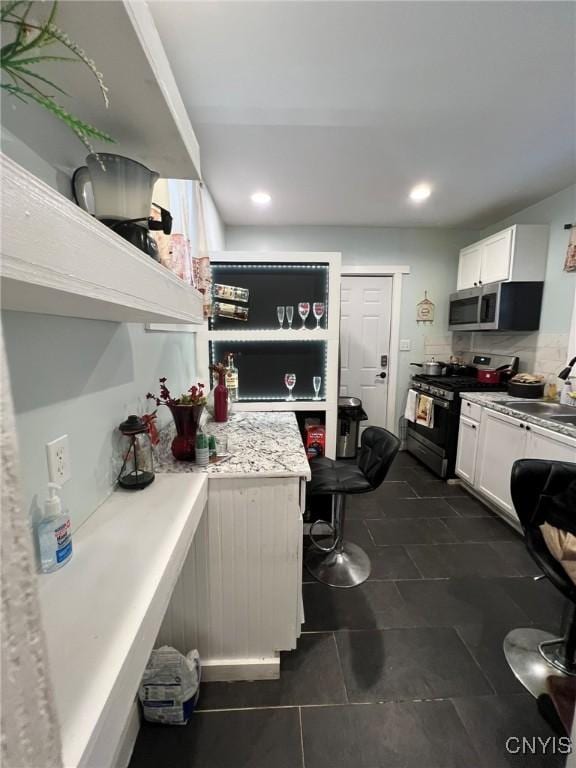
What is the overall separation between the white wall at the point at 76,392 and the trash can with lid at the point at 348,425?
2.53m

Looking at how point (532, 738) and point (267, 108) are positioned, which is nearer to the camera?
point (532, 738)

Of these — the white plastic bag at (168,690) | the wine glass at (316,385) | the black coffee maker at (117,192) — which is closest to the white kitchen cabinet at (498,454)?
the wine glass at (316,385)

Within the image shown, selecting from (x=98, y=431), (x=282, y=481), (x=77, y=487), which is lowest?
(x=282, y=481)

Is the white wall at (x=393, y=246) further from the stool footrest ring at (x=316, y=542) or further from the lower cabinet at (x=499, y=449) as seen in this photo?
the stool footrest ring at (x=316, y=542)

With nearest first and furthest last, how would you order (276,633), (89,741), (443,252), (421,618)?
(89,741) → (276,633) → (421,618) → (443,252)

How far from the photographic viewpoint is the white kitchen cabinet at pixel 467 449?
2785mm

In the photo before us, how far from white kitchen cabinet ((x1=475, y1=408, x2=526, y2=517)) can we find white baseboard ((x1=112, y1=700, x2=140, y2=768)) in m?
2.49

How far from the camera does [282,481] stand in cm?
122

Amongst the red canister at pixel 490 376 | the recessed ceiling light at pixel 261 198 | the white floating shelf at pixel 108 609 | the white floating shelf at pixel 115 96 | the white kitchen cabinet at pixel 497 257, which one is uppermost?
the recessed ceiling light at pixel 261 198

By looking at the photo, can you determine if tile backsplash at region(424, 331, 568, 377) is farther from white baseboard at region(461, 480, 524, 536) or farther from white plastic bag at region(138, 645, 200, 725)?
white plastic bag at region(138, 645, 200, 725)

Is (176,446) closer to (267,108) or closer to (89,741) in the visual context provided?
(89,741)

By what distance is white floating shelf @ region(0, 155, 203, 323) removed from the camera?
1.09ft

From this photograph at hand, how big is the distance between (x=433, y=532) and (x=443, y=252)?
3171mm

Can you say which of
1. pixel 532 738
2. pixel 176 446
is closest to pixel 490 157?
pixel 176 446
